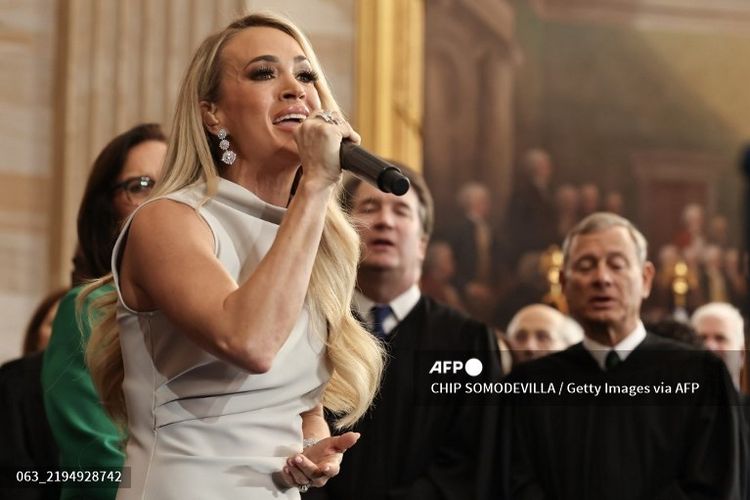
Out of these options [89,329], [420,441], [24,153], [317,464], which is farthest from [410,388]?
[24,153]

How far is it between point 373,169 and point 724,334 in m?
5.06

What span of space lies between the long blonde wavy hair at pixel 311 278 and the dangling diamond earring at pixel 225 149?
0.09ft

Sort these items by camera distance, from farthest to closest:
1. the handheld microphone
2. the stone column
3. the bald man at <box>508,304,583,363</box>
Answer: the stone column < the bald man at <box>508,304,583,363</box> < the handheld microphone

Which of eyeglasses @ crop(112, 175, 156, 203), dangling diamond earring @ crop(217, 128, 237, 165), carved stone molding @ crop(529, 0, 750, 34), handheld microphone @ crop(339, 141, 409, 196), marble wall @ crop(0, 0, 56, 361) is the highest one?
carved stone molding @ crop(529, 0, 750, 34)

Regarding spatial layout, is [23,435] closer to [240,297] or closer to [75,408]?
[75,408]

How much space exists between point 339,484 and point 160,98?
2.95 meters

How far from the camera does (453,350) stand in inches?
192

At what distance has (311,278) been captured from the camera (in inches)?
100

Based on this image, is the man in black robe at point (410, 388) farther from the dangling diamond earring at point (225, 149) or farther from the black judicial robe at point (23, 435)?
the dangling diamond earring at point (225, 149)

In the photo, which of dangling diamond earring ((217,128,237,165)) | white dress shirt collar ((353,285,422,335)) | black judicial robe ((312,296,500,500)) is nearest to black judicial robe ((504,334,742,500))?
black judicial robe ((312,296,500,500))

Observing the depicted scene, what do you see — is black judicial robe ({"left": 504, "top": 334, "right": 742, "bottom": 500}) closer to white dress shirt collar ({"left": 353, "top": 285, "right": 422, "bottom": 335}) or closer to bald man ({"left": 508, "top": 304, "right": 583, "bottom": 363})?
white dress shirt collar ({"left": 353, "top": 285, "right": 422, "bottom": 335})

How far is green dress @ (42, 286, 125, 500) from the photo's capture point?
329cm

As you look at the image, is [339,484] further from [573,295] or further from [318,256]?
[318,256]

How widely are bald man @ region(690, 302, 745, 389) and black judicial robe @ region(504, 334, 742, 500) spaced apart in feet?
5.13
